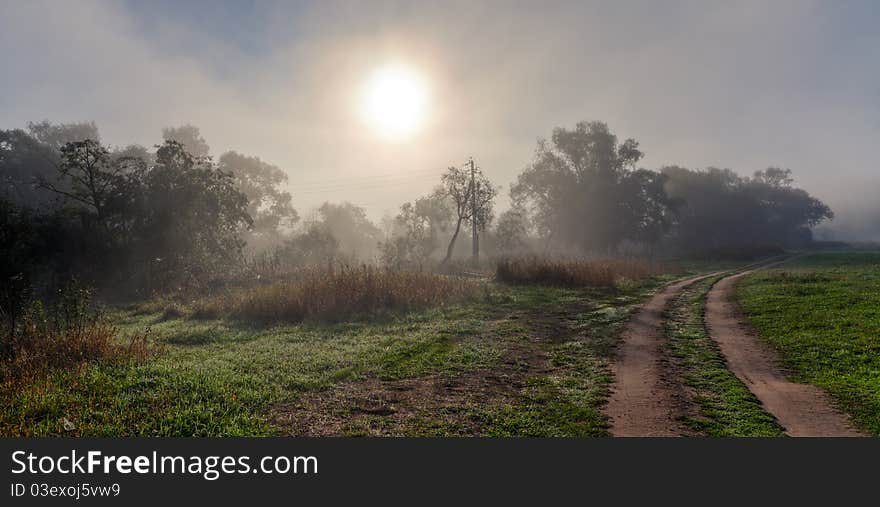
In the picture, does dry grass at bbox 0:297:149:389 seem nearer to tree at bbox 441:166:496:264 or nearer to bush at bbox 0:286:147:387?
bush at bbox 0:286:147:387

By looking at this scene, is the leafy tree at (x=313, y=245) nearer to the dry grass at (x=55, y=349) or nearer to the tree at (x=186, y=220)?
the tree at (x=186, y=220)

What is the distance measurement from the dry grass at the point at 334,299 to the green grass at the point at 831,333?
10.5 m

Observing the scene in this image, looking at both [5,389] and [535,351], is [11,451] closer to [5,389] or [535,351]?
[5,389]

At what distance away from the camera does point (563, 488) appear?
4469 millimetres

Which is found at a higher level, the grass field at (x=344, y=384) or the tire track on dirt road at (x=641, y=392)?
the grass field at (x=344, y=384)

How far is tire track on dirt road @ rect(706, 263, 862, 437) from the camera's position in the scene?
587cm

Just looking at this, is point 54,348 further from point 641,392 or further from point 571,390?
point 641,392

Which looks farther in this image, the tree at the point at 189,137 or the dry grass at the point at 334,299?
the tree at the point at 189,137

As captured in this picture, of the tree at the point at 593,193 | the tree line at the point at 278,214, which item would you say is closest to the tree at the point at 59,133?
the tree line at the point at 278,214

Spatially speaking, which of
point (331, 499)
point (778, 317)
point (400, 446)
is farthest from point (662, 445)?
point (778, 317)

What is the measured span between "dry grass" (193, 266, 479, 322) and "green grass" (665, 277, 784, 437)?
8582 mm

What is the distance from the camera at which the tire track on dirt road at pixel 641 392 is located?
234 inches

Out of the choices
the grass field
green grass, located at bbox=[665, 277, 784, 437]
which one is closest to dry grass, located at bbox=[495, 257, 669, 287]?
the grass field

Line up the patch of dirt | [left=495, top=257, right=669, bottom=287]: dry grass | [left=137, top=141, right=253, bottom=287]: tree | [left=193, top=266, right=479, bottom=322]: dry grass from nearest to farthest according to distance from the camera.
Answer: the patch of dirt
[left=193, top=266, right=479, bottom=322]: dry grass
[left=495, top=257, right=669, bottom=287]: dry grass
[left=137, top=141, right=253, bottom=287]: tree
